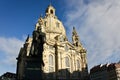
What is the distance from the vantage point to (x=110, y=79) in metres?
70.4

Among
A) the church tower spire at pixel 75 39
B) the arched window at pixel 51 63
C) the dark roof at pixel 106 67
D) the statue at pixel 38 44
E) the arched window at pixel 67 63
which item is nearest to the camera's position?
the statue at pixel 38 44

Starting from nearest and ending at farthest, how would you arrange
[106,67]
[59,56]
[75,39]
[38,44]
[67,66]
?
[38,44] → [59,56] → [67,66] → [75,39] → [106,67]

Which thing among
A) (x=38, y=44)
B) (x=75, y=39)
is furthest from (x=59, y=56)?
(x=38, y=44)

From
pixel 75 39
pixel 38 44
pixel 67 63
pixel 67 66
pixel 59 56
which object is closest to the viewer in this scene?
pixel 38 44

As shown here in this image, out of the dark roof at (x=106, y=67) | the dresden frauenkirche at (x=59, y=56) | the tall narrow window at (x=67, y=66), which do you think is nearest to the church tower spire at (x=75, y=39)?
the dresden frauenkirche at (x=59, y=56)

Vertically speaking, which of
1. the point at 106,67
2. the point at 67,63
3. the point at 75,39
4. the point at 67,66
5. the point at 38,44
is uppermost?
the point at 75,39

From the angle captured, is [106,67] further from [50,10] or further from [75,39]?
[50,10]

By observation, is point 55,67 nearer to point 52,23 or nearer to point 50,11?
point 52,23

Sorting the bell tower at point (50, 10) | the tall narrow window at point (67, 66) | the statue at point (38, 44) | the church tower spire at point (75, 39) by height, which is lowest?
the statue at point (38, 44)

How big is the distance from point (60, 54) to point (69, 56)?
11.8ft

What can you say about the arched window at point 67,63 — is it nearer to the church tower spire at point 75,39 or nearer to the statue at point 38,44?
the church tower spire at point 75,39

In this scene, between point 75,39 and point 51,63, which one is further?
point 75,39

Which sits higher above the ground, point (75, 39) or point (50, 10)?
point (50, 10)

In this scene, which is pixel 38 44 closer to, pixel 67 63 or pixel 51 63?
pixel 51 63
